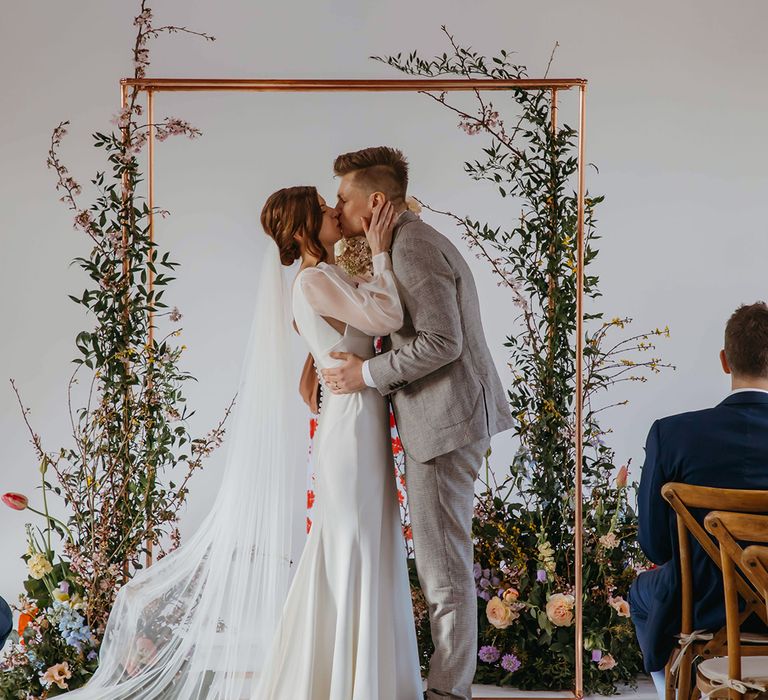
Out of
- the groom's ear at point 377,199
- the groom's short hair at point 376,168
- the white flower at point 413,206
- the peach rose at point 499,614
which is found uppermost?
the groom's short hair at point 376,168

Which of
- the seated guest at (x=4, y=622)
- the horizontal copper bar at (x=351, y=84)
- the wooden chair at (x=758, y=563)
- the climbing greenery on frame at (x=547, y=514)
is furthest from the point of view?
the climbing greenery on frame at (x=547, y=514)

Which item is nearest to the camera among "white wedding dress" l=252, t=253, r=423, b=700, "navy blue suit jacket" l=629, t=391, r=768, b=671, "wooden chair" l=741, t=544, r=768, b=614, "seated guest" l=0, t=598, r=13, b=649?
"wooden chair" l=741, t=544, r=768, b=614

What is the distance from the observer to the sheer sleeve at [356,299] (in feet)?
10.6

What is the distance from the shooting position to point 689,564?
2877 millimetres

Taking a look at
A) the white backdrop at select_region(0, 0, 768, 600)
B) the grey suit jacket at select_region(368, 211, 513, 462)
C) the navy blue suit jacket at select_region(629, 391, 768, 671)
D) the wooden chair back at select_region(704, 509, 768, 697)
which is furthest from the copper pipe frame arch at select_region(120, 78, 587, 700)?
the white backdrop at select_region(0, 0, 768, 600)

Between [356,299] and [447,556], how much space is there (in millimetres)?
893

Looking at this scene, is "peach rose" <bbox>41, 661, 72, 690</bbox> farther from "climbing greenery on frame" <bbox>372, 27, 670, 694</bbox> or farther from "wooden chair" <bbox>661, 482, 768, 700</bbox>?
"wooden chair" <bbox>661, 482, 768, 700</bbox>

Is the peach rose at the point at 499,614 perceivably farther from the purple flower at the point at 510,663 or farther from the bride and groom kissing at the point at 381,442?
the bride and groom kissing at the point at 381,442

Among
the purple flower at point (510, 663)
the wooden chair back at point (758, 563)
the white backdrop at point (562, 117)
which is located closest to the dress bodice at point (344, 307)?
the wooden chair back at point (758, 563)

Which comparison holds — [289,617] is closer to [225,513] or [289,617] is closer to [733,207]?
[225,513]

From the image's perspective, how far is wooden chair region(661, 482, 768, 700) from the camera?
262 centimetres

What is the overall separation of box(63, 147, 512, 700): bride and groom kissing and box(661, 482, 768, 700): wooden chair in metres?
0.70

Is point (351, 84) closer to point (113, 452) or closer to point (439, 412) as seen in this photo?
point (439, 412)

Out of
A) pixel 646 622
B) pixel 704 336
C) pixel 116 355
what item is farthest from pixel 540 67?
pixel 646 622
